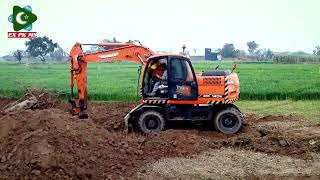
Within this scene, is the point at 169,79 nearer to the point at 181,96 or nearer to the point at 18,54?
the point at 181,96

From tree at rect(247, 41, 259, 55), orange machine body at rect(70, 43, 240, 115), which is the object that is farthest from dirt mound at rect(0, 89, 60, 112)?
tree at rect(247, 41, 259, 55)

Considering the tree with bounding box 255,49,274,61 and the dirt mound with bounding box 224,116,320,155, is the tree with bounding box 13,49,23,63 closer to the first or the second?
the tree with bounding box 255,49,274,61

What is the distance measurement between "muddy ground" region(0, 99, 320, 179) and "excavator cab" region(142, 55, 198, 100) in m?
1.21

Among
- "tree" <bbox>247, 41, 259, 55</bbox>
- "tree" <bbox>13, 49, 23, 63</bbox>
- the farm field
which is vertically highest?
"tree" <bbox>247, 41, 259, 55</bbox>

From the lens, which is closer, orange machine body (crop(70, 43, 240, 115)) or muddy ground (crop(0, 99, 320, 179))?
muddy ground (crop(0, 99, 320, 179))

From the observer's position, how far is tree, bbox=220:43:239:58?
9112cm

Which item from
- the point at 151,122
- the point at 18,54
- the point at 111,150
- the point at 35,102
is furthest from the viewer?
the point at 18,54

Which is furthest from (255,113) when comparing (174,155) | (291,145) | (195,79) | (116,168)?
(116,168)

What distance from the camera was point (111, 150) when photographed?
29.8ft

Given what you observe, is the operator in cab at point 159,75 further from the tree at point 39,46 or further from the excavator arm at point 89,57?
the tree at point 39,46

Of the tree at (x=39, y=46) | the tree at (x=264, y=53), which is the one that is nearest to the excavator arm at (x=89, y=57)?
the tree at (x=39, y=46)

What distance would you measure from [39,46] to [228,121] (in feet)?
214

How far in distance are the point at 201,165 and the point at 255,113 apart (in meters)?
7.71

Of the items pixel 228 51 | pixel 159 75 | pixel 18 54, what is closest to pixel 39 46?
pixel 18 54
